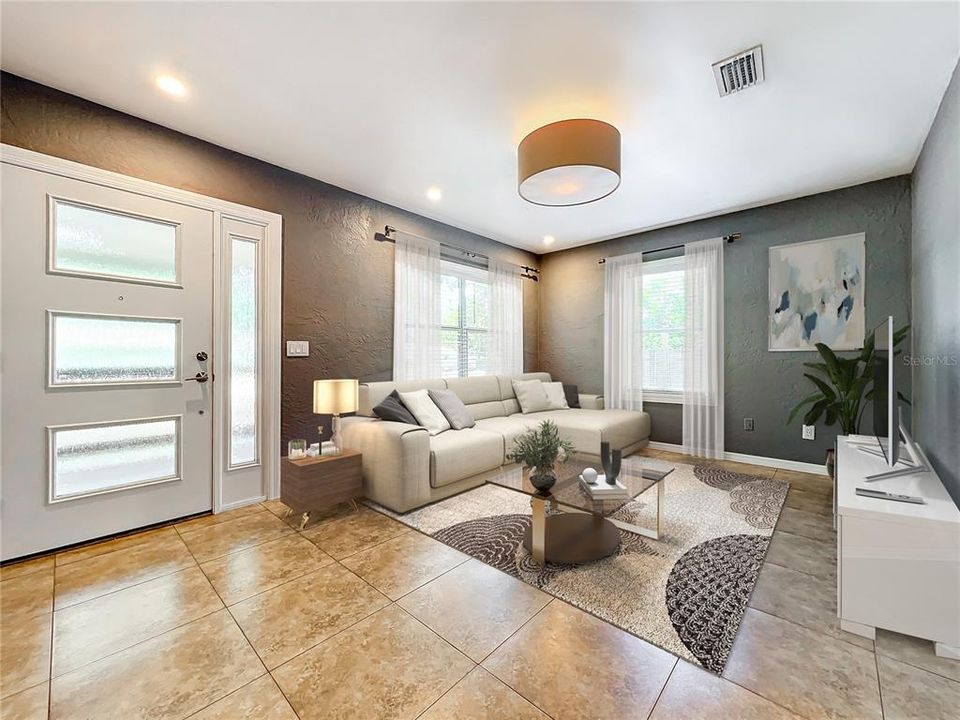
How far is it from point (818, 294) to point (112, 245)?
545cm

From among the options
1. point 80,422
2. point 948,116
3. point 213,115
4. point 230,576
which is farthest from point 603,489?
point 213,115

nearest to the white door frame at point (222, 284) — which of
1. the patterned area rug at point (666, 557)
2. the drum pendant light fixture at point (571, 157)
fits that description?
the patterned area rug at point (666, 557)

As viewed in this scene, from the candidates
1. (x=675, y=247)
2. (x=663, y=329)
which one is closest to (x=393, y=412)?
(x=663, y=329)

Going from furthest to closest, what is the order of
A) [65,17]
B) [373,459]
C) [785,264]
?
[785,264] → [373,459] → [65,17]

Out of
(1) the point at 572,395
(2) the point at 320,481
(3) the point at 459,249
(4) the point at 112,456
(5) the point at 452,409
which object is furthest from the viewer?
(1) the point at 572,395

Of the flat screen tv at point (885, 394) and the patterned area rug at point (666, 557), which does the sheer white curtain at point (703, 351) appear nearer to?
the patterned area rug at point (666, 557)

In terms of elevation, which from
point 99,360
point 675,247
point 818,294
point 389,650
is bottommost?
point 389,650

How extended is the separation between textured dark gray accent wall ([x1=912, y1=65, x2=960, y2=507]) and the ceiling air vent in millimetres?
941

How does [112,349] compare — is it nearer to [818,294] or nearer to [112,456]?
[112,456]

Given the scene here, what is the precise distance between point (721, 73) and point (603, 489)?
224 cm

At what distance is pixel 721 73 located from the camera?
2070mm

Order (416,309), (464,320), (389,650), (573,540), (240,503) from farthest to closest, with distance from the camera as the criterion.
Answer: (464,320) < (416,309) < (240,503) < (573,540) < (389,650)

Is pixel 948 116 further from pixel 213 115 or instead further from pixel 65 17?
pixel 65 17

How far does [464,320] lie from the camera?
4695 mm
